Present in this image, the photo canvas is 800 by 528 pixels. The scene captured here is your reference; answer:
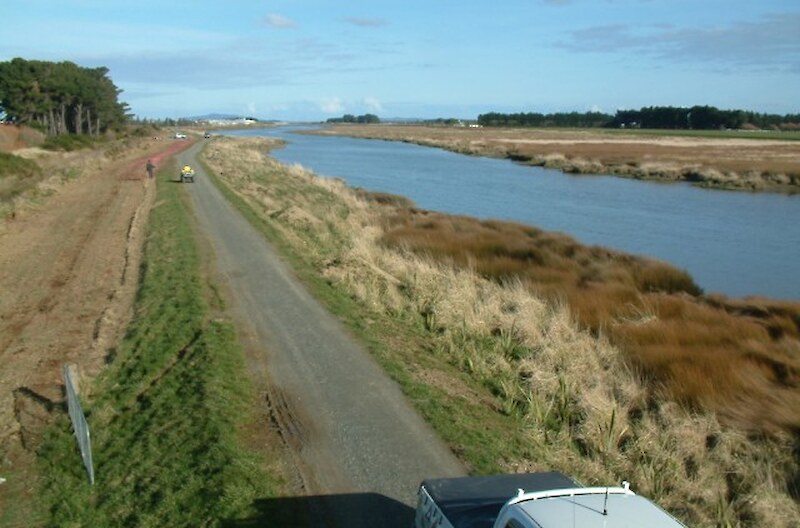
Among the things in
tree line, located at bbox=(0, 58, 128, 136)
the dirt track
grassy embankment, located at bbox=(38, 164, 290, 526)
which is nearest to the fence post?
grassy embankment, located at bbox=(38, 164, 290, 526)

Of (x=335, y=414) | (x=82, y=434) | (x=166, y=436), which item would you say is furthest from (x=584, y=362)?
(x=82, y=434)

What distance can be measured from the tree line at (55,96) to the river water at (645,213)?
94.9 ft

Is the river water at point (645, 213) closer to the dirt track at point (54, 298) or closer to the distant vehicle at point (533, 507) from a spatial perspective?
the dirt track at point (54, 298)

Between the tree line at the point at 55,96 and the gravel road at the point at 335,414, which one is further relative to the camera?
the tree line at the point at 55,96

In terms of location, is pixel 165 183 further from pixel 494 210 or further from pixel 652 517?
pixel 652 517

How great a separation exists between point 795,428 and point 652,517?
7.59 meters

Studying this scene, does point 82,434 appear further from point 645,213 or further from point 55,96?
point 55,96


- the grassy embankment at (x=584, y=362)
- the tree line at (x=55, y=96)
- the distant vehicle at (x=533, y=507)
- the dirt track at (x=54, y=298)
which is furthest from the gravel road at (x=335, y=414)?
the tree line at (x=55, y=96)

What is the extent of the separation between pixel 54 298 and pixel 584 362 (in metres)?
11.7

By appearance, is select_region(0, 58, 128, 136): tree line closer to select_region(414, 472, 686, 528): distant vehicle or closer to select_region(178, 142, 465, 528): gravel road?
select_region(178, 142, 465, 528): gravel road

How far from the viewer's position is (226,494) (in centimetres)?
806

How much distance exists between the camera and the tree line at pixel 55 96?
75.5 metres

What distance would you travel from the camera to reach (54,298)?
59.3 feet

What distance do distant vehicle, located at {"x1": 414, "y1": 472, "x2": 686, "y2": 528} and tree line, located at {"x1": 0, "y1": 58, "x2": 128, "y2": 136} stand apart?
77.7 metres
